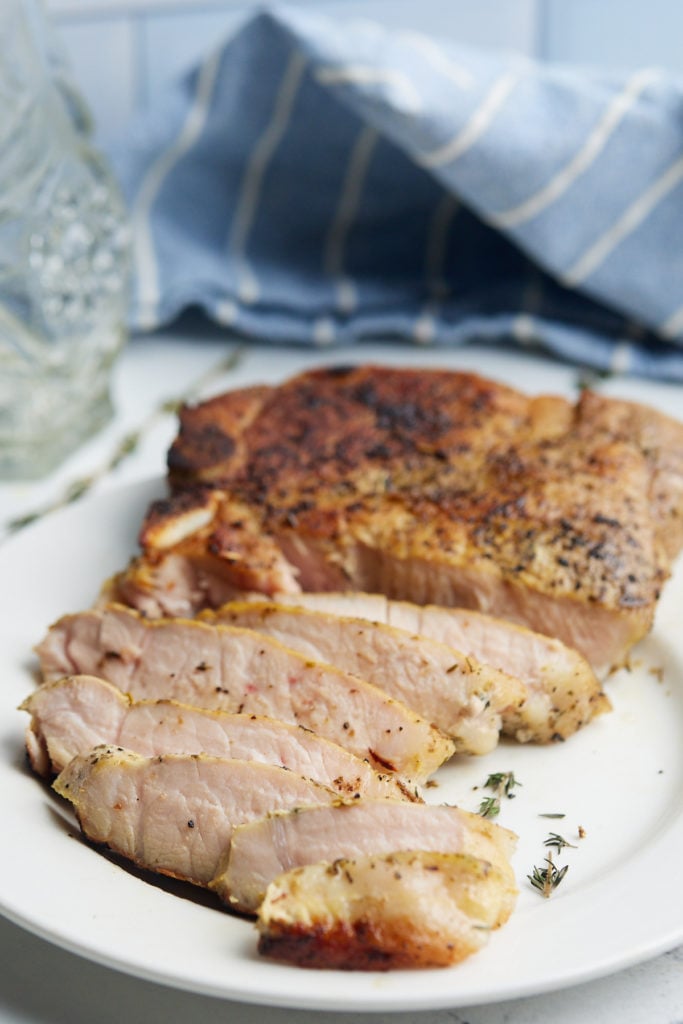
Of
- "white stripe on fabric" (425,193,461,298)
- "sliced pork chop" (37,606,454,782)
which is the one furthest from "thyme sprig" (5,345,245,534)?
"sliced pork chop" (37,606,454,782)

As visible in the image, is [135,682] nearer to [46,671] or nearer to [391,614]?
[46,671]

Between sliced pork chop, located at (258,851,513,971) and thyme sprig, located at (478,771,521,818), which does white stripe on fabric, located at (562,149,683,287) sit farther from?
sliced pork chop, located at (258,851,513,971)

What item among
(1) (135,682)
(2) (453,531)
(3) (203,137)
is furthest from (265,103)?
(1) (135,682)

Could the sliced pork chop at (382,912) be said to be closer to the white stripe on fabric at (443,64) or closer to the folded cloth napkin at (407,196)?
the folded cloth napkin at (407,196)

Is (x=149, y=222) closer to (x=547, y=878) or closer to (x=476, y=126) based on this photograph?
(x=476, y=126)

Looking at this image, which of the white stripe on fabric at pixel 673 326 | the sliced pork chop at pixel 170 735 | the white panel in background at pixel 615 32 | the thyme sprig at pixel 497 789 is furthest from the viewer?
the white panel in background at pixel 615 32

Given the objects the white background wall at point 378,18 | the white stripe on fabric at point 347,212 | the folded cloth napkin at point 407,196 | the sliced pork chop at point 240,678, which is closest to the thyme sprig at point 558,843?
the sliced pork chop at point 240,678

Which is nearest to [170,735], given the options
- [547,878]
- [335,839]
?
[335,839]
